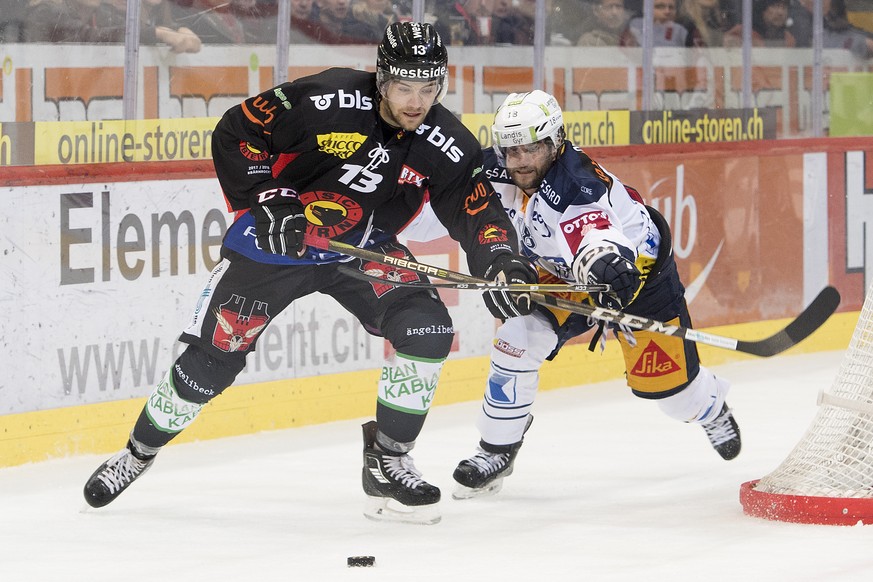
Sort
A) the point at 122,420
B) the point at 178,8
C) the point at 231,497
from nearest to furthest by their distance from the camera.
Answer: the point at 231,497 → the point at 122,420 → the point at 178,8

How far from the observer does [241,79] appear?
17.8 ft

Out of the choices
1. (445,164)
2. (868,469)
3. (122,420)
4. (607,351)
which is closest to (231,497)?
(122,420)

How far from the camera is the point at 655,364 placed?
166 inches

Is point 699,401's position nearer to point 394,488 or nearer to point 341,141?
point 394,488

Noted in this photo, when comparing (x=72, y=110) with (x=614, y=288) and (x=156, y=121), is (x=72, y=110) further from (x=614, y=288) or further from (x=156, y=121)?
(x=614, y=288)

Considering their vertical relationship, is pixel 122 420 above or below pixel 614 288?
below

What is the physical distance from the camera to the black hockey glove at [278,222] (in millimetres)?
3629

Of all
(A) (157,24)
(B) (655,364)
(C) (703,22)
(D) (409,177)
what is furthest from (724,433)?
(C) (703,22)

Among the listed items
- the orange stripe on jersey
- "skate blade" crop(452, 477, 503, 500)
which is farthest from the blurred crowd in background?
"skate blade" crop(452, 477, 503, 500)

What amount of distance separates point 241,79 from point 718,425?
2.11 metres

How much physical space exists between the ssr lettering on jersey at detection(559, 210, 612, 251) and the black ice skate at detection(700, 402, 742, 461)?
86 cm

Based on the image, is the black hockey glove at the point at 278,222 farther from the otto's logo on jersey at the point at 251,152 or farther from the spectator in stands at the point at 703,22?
the spectator in stands at the point at 703,22

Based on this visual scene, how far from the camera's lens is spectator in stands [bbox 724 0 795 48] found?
23.5ft

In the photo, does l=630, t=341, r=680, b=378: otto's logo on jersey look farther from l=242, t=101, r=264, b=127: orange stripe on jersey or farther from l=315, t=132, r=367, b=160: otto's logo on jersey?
A: l=242, t=101, r=264, b=127: orange stripe on jersey
